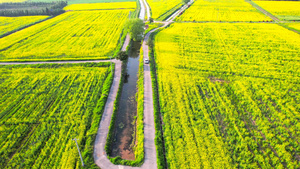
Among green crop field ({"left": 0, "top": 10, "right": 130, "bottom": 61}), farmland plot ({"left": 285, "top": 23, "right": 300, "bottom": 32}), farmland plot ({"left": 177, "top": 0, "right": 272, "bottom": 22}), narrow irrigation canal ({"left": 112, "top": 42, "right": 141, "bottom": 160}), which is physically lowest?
narrow irrigation canal ({"left": 112, "top": 42, "right": 141, "bottom": 160})

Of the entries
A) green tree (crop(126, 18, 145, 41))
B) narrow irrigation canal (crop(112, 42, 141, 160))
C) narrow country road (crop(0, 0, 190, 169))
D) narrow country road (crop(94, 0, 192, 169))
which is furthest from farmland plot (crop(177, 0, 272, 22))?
narrow country road (crop(94, 0, 192, 169))

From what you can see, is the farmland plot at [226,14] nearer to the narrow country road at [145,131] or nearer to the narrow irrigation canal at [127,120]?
the narrow irrigation canal at [127,120]

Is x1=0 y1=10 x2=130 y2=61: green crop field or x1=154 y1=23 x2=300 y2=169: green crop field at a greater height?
x1=0 y1=10 x2=130 y2=61: green crop field

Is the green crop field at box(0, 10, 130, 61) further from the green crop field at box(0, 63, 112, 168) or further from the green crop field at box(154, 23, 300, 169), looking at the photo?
the green crop field at box(154, 23, 300, 169)

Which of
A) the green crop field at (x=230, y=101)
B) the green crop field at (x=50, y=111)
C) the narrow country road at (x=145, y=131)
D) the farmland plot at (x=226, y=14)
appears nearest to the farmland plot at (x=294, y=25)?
the farmland plot at (x=226, y=14)

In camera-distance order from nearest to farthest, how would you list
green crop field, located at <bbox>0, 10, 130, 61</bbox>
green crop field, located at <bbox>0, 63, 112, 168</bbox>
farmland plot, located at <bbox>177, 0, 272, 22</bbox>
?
green crop field, located at <bbox>0, 63, 112, 168</bbox> < green crop field, located at <bbox>0, 10, 130, 61</bbox> < farmland plot, located at <bbox>177, 0, 272, 22</bbox>

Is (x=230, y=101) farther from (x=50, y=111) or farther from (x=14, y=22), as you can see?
(x=14, y=22)

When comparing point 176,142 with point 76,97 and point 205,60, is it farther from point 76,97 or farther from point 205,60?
point 205,60
